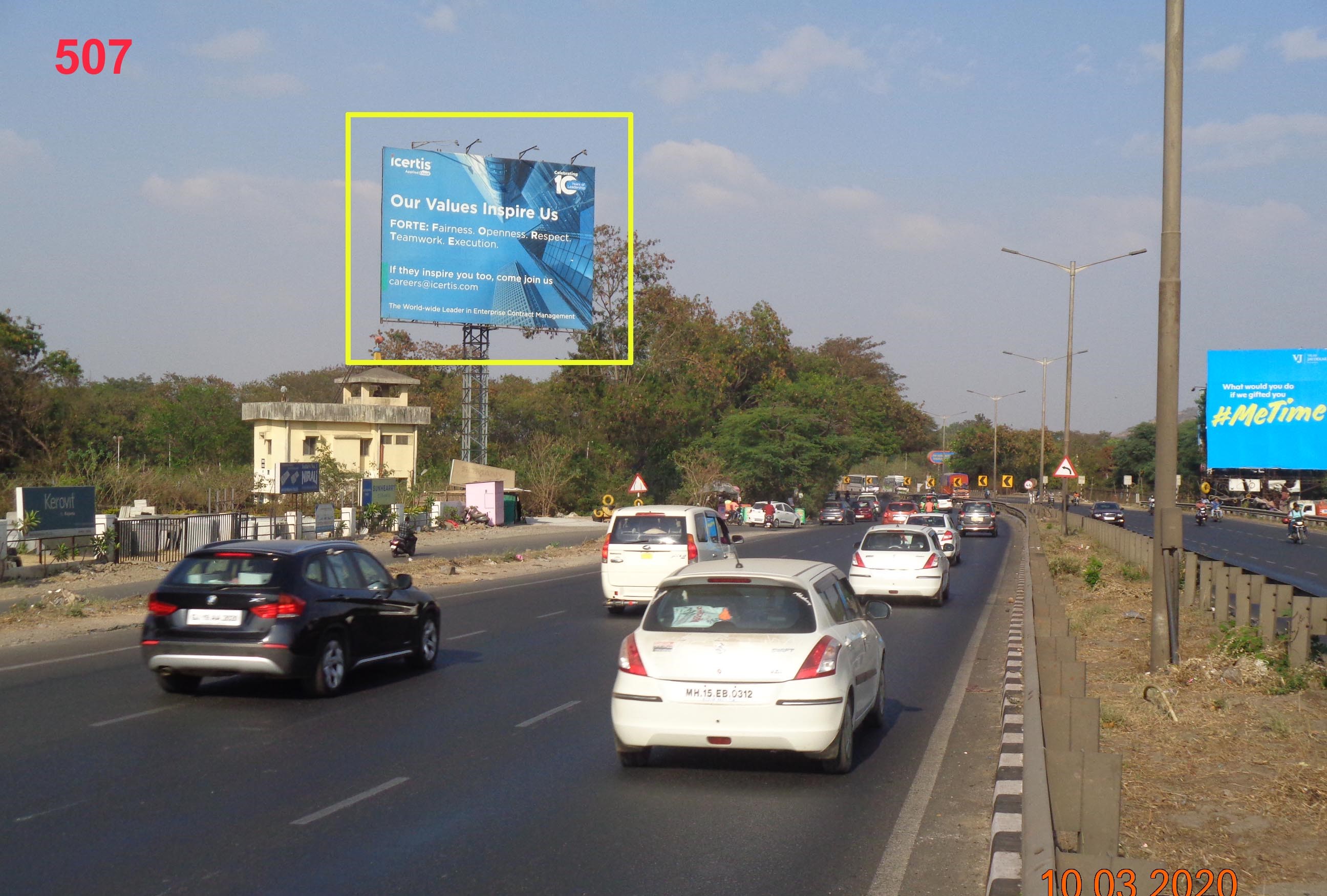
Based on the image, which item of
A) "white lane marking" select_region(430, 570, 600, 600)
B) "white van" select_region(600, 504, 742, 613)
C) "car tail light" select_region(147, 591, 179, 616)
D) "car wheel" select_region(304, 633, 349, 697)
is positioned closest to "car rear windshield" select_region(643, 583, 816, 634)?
"car wheel" select_region(304, 633, 349, 697)

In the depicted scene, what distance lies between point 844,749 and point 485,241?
113 feet

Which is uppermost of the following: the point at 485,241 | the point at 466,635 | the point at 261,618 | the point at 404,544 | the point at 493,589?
the point at 485,241

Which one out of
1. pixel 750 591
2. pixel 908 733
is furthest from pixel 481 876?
pixel 908 733

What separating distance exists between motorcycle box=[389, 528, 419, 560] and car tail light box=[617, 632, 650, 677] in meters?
24.7

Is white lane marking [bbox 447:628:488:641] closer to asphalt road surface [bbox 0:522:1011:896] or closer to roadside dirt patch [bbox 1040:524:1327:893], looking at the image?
asphalt road surface [bbox 0:522:1011:896]

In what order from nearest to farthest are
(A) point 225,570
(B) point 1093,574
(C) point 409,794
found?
(C) point 409,794 < (A) point 225,570 < (B) point 1093,574

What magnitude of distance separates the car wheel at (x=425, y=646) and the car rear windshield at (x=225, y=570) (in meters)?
2.36

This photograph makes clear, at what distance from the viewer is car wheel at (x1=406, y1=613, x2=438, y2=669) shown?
1327 cm

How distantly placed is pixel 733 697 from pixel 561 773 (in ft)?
Result: 4.51

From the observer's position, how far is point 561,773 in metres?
8.41

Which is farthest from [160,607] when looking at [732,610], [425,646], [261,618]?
[732,610]

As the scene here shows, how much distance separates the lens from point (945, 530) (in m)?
32.1

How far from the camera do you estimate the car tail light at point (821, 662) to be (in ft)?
26.4

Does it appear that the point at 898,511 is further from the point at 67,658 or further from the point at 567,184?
the point at 67,658
